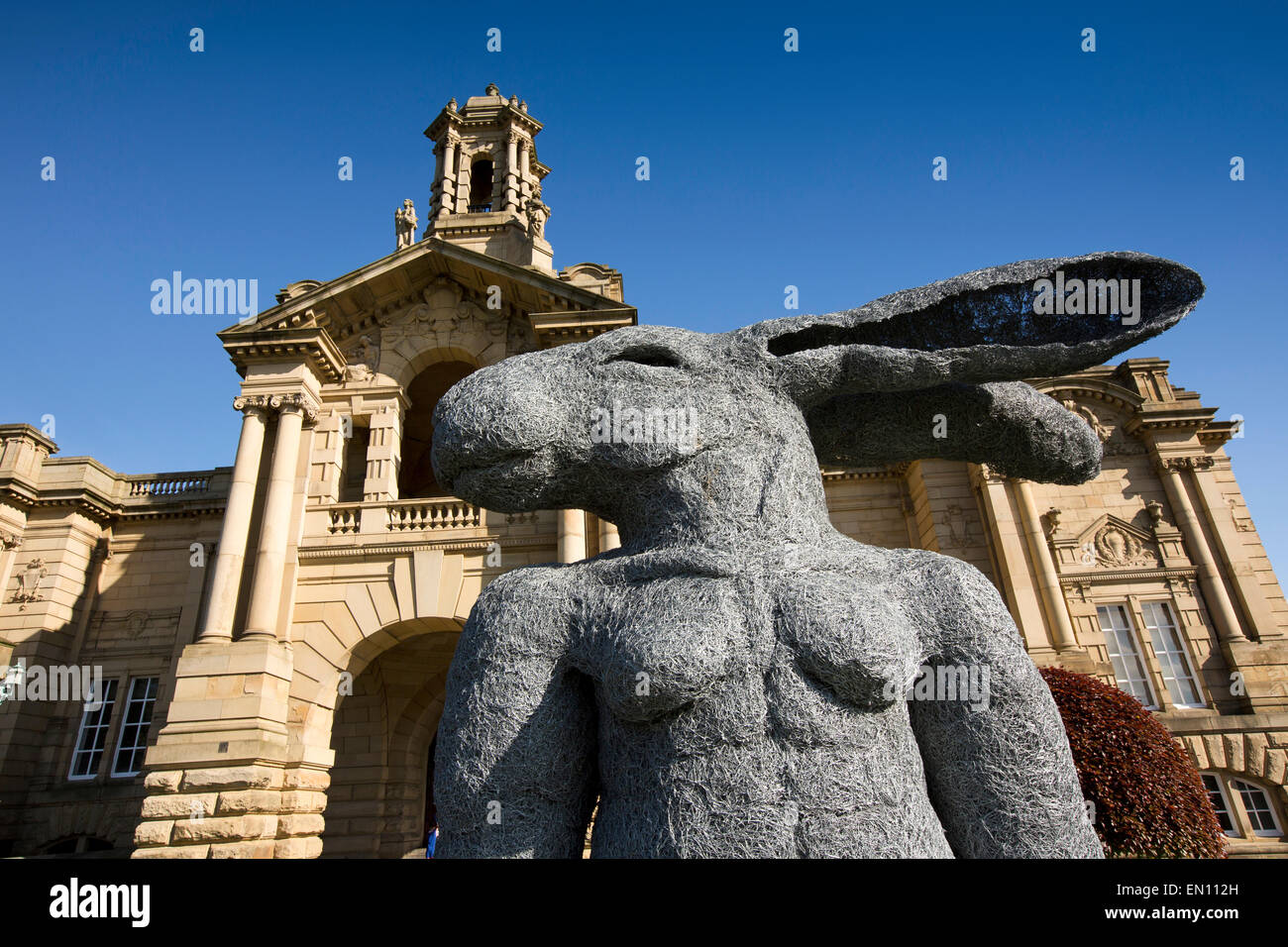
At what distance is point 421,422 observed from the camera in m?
19.1

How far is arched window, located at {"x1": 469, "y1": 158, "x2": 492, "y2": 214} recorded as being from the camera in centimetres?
2406

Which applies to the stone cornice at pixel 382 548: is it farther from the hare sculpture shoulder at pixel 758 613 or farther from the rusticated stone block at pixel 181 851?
the hare sculpture shoulder at pixel 758 613

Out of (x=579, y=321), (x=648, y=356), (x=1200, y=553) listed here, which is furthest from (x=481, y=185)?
(x=648, y=356)

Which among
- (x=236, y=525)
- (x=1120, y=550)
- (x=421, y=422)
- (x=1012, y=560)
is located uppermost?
(x=421, y=422)

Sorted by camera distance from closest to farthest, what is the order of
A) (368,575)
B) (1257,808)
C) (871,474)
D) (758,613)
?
1. (758,613)
2. (368,575)
3. (1257,808)
4. (871,474)

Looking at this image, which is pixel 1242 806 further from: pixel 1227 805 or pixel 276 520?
pixel 276 520

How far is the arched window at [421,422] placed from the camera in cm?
1809

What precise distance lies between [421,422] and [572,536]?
8.05 meters

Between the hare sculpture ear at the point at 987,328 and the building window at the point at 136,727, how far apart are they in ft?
63.9

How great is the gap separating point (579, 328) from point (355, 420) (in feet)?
16.8

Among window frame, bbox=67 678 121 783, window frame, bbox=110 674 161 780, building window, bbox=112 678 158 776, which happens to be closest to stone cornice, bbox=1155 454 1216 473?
window frame, bbox=110 674 161 780

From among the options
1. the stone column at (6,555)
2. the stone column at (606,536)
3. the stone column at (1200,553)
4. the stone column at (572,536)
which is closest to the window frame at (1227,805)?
the stone column at (1200,553)

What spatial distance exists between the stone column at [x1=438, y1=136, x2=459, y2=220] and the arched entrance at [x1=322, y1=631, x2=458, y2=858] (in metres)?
13.1
